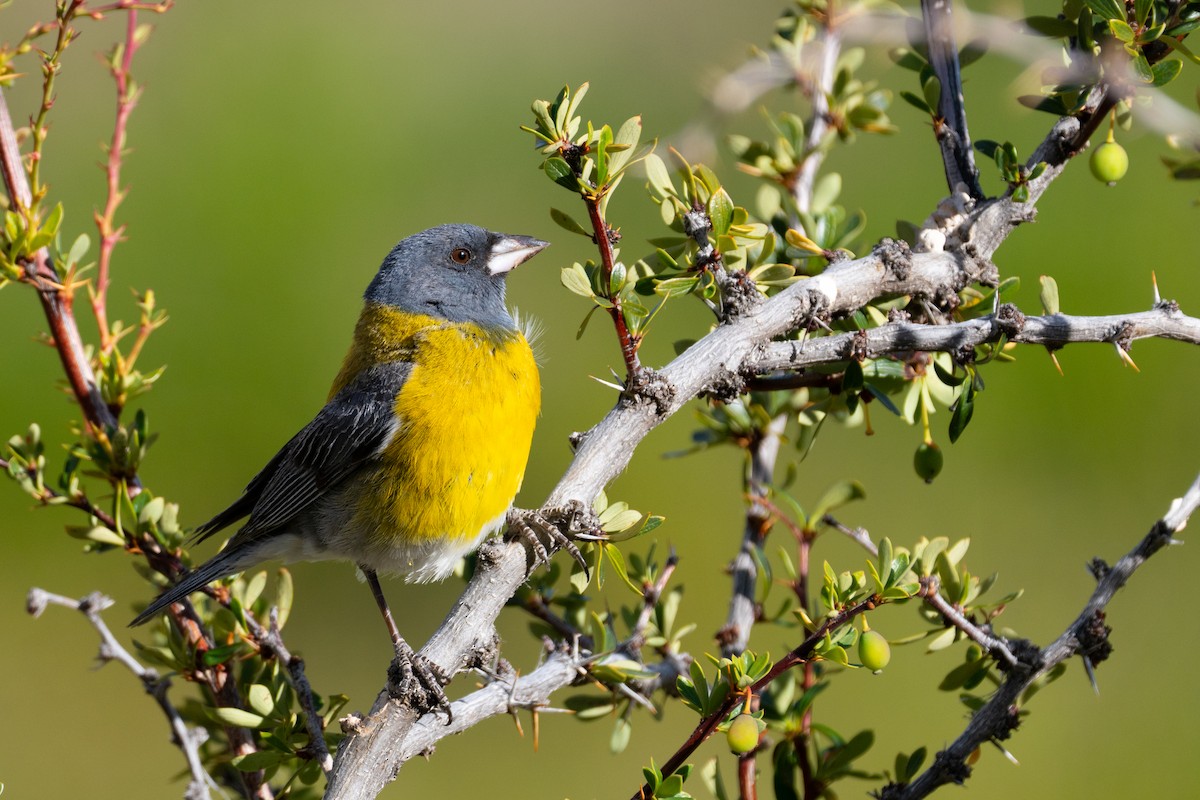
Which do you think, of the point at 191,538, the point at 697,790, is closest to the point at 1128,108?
the point at 191,538

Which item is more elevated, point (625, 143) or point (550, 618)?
point (625, 143)

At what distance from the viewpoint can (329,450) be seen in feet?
11.0

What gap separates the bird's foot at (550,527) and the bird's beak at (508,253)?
4.72 feet

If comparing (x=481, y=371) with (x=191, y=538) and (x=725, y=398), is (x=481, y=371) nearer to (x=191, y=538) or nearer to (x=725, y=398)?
(x=191, y=538)

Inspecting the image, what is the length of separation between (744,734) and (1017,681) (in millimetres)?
621

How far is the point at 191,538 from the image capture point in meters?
2.88

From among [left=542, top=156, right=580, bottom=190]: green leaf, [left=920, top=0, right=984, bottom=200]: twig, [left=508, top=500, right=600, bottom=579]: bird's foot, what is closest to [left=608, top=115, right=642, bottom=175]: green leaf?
[left=542, top=156, right=580, bottom=190]: green leaf

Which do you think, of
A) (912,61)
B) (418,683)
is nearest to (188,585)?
(418,683)

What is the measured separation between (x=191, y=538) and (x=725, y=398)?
4.75 feet

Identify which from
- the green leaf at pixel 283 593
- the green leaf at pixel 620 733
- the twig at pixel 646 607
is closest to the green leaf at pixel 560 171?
the twig at pixel 646 607

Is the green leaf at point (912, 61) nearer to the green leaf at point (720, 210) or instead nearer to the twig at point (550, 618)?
the green leaf at point (720, 210)

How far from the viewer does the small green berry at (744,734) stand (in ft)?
6.19

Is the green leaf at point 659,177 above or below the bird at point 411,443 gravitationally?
below

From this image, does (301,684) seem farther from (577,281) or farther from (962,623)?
(962,623)
